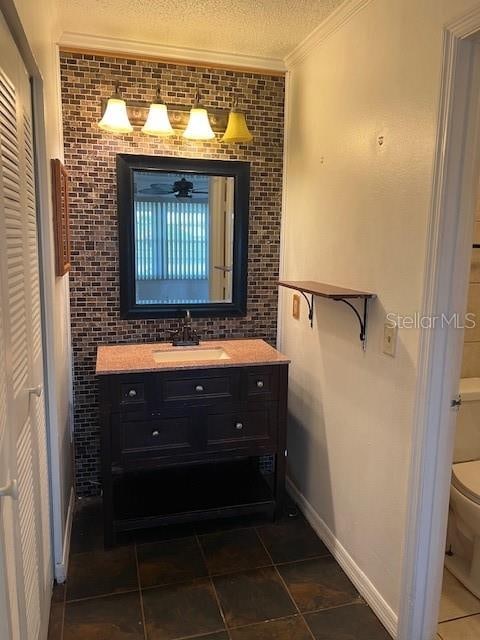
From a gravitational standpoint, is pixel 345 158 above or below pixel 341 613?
above

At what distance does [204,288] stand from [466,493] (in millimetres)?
1624

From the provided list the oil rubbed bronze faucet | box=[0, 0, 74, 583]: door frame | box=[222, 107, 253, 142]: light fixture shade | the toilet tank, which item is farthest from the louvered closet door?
the toilet tank

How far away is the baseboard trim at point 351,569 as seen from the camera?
182cm

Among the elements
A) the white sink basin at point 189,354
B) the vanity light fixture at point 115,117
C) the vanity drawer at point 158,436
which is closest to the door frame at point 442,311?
the vanity drawer at point 158,436

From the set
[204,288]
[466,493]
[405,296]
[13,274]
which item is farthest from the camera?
[204,288]

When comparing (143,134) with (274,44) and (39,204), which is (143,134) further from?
(39,204)

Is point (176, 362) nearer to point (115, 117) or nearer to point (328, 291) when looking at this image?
point (328, 291)

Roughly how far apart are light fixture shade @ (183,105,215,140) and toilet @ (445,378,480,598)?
1.75 m

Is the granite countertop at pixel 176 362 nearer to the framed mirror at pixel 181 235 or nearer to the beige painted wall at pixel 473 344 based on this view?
the framed mirror at pixel 181 235

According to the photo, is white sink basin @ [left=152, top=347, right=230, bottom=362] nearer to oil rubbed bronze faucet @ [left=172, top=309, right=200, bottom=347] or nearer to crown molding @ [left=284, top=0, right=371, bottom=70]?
oil rubbed bronze faucet @ [left=172, top=309, right=200, bottom=347]

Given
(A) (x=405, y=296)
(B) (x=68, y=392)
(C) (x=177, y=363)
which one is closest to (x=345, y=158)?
(A) (x=405, y=296)

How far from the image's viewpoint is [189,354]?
2.59m

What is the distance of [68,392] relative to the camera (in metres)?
2.54

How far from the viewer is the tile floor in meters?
1.83
